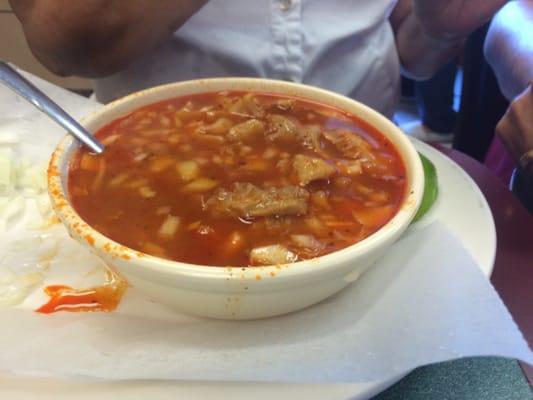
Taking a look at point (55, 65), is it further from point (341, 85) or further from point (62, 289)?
point (341, 85)

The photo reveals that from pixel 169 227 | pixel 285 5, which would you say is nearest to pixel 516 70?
pixel 285 5

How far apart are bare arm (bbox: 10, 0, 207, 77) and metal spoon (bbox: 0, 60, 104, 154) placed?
0.65 feet

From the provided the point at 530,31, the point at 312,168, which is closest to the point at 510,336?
the point at 312,168

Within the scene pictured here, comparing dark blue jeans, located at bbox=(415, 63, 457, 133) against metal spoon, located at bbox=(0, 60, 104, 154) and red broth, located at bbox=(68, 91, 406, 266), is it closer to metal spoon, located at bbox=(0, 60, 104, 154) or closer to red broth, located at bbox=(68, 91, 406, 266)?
red broth, located at bbox=(68, 91, 406, 266)

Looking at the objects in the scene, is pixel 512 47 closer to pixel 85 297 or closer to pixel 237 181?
pixel 237 181

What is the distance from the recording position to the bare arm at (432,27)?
153 cm

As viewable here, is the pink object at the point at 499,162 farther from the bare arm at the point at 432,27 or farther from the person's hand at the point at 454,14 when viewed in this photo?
the person's hand at the point at 454,14

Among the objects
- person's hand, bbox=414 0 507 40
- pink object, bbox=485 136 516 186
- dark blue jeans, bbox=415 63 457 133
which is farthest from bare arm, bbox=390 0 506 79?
→ dark blue jeans, bbox=415 63 457 133

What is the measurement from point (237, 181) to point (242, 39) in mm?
705

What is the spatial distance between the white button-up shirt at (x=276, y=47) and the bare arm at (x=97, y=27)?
0.21 metres

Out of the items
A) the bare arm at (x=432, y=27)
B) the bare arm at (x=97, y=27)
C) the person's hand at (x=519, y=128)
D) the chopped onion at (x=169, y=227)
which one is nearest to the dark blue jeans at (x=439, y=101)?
the bare arm at (x=432, y=27)

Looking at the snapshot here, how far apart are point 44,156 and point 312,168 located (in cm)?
67

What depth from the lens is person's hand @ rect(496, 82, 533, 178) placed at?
4.47 feet

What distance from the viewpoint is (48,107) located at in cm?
100
